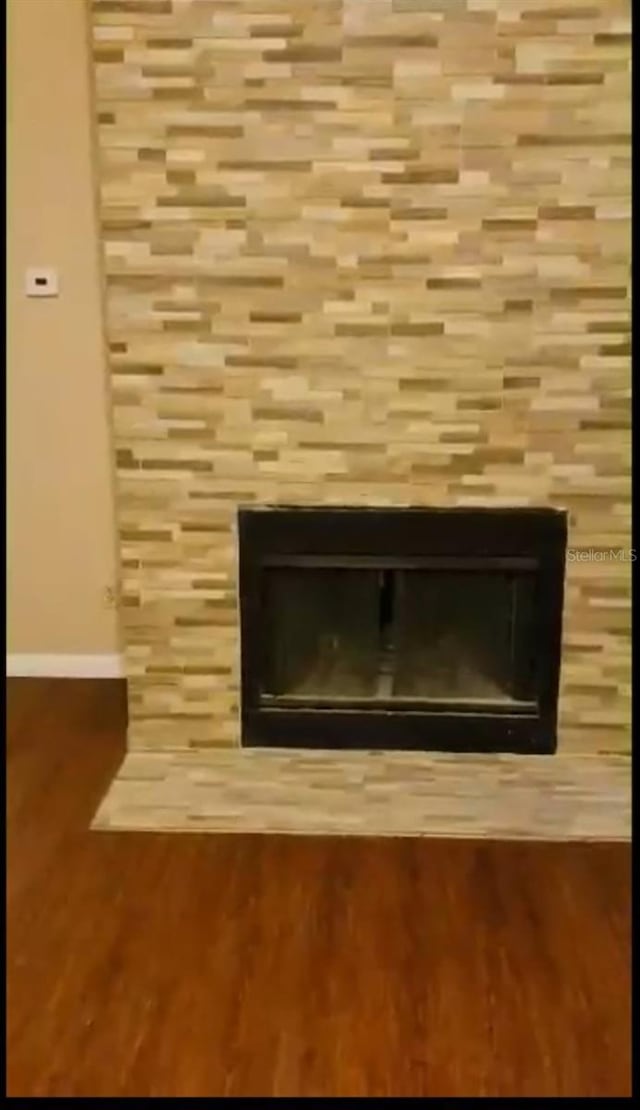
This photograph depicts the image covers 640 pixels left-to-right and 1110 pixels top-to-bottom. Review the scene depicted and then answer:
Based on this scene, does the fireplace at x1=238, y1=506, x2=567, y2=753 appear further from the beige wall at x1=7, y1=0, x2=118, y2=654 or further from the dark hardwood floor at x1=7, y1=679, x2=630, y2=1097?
the beige wall at x1=7, y1=0, x2=118, y2=654

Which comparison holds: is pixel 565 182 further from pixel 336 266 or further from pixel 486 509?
pixel 486 509

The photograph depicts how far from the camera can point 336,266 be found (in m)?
2.58

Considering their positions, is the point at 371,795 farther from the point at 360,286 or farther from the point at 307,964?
the point at 360,286

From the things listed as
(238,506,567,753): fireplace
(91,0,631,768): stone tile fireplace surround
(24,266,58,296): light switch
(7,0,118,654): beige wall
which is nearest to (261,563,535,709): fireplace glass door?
(238,506,567,753): fireplace

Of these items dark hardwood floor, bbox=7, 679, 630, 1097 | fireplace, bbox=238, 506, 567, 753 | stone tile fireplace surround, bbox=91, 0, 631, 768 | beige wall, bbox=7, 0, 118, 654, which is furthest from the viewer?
beige wall, bbox=7, 0, 118, 654

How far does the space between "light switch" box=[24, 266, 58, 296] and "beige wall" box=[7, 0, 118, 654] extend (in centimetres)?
2

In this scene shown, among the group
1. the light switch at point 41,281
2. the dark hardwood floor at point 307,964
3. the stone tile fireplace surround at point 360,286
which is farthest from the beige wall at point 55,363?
the dark hardwood floor at point 307,964

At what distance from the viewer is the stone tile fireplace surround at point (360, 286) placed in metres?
2.46

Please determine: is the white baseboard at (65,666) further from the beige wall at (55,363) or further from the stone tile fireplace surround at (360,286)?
the stone tile fireplace surround at (360,286)

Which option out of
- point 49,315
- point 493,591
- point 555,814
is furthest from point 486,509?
point 49,315

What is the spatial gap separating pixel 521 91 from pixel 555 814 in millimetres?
1537

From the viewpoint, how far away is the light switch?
3113mm

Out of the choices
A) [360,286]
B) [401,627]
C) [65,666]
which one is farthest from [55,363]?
[401,627]

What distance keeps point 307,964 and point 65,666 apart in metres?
1.55
